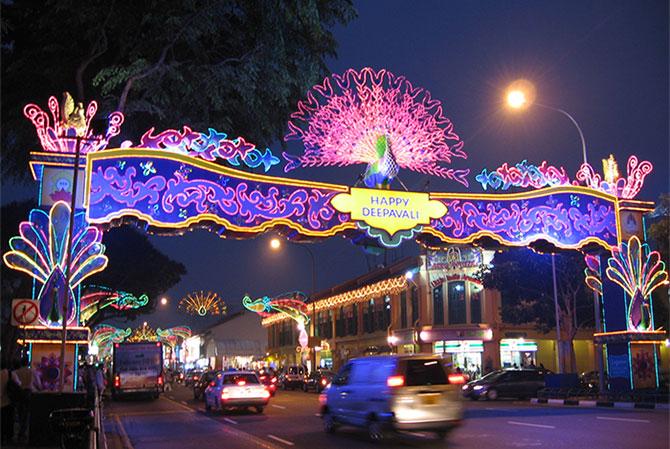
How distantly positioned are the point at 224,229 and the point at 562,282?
25.6 meters

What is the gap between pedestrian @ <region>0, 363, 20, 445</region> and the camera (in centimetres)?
1380

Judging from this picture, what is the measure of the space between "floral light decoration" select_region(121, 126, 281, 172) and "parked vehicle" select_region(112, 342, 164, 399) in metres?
21.8

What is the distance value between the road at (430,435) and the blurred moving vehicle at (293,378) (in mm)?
25358

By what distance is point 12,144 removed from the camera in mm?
22000

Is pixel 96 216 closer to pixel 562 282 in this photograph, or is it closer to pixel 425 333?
pixel 562 282

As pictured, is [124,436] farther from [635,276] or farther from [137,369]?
[137,369]

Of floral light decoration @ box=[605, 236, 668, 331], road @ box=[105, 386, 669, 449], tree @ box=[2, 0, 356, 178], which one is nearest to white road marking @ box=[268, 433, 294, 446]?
road @ box=[105, 386, 669, 449]

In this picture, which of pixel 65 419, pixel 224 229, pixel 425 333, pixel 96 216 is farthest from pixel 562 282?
pixel 65 419

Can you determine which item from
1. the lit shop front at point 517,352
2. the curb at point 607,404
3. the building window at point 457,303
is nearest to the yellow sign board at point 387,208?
the curb at point 607,404

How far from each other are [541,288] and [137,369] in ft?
74.9

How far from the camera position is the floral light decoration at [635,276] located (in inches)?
927

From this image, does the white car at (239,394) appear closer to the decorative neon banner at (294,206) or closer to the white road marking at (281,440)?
the decorative neon banner at (294,206)

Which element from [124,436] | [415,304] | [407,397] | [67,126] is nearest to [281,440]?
[407,397]

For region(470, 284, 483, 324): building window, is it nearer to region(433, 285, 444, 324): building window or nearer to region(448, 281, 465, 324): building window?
region(448, 281, 465, 324): building window
